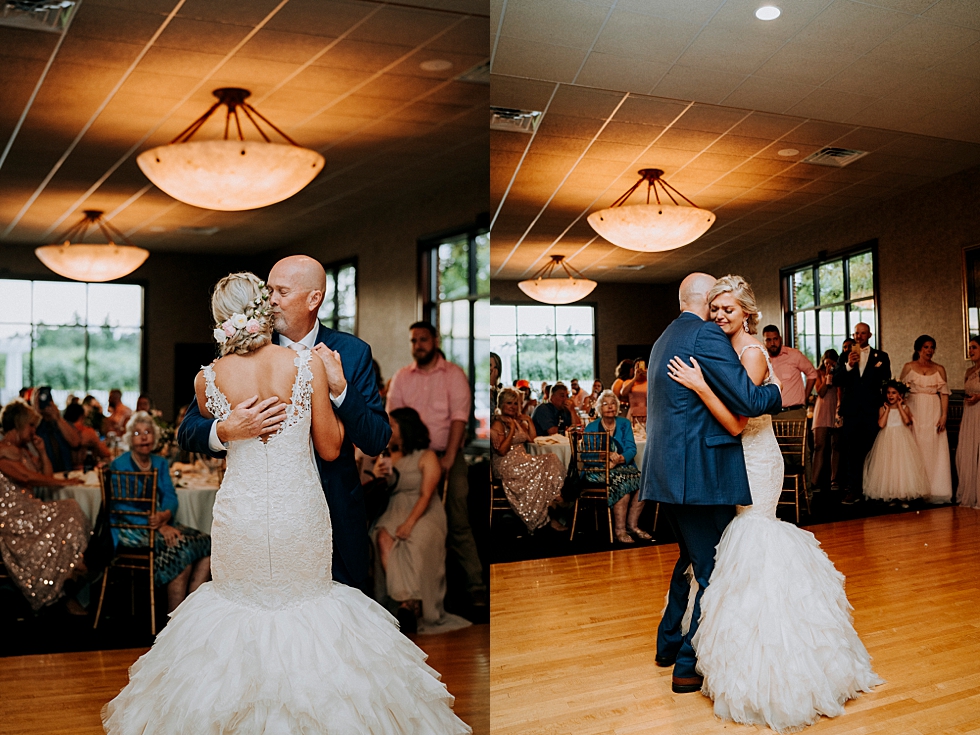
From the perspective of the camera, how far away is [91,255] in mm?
Answer: 2395

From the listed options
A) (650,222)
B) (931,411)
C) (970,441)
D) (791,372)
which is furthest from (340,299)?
(970,441)

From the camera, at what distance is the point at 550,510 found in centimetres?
388

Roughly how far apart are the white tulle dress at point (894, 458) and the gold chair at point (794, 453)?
381mm

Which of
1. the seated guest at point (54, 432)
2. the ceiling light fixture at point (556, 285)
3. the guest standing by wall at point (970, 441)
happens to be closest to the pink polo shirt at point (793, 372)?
the guest standing by wall at point (970, 441)

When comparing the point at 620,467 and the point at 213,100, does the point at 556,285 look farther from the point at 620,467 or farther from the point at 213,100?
the point at 213,100

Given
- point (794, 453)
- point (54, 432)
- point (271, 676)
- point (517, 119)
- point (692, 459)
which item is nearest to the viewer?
point (271, 676)

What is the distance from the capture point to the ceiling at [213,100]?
2.29m

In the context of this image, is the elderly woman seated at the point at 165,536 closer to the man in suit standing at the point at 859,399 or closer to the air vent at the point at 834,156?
the man in suit standing at the point at 859,399

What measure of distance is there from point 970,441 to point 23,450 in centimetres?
425

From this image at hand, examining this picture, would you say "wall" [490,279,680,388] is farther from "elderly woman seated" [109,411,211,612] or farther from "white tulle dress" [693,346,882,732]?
"elderly woman seated" [109,411,211,612]

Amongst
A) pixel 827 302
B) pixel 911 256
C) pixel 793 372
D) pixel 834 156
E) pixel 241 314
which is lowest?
pixel 793 372

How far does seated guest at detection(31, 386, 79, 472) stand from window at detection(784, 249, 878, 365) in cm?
319

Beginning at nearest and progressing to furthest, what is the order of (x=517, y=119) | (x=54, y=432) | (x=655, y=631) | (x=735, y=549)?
1. (x=54, y=432)
2. (x=735, y=549)
3. (x=655, y=631)
4. (x=517, y=119)

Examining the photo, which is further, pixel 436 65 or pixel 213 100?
pixel 436 65
